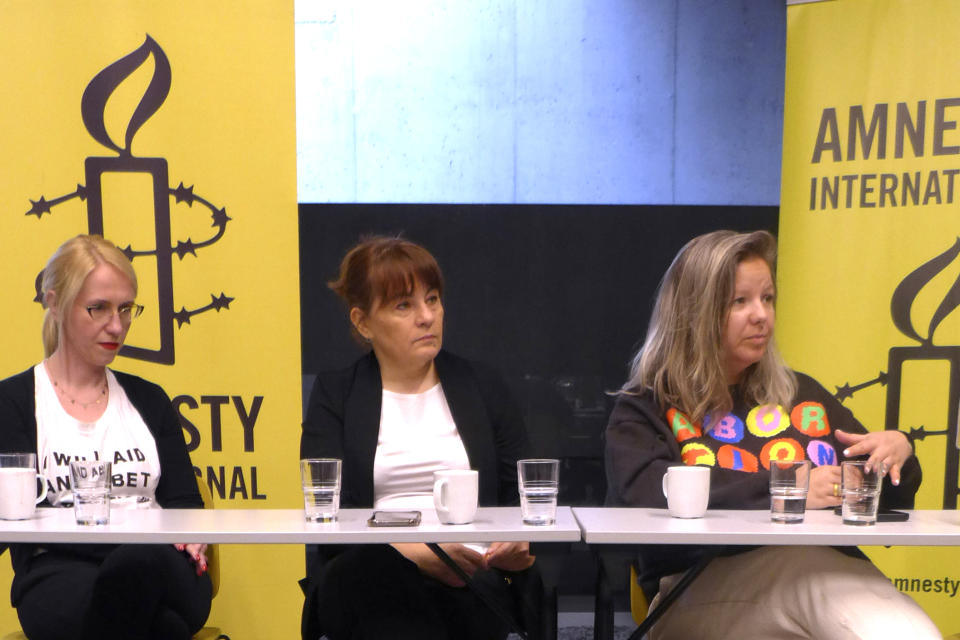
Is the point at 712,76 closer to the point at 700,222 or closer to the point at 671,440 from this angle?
the point at 700,222

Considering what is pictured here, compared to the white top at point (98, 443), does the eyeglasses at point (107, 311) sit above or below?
above

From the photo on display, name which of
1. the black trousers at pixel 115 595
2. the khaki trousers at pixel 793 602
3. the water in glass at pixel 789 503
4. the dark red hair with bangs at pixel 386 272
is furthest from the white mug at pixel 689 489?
the black trousers at pixel 115 595

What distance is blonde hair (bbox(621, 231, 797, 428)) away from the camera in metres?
2.13

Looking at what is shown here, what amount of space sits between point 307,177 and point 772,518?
140 inches

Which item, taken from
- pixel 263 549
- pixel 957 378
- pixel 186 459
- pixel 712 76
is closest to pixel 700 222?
pixel 712 76

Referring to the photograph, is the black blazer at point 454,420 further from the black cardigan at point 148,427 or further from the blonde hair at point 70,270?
the blonde hair at point 70,270

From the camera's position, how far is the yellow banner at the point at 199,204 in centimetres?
295

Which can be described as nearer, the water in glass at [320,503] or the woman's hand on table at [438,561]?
the water in glass at [320,503]

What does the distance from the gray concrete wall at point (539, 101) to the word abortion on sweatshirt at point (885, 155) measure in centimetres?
158

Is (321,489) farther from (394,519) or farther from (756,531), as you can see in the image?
(756,531)

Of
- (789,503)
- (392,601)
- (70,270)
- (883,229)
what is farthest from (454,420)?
(883,229)

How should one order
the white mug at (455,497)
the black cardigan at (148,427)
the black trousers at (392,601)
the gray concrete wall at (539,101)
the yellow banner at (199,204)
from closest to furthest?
the white mug at (455,497), the black trousers at (392,601), the black cardigan at (148,427), the yellow banner at (199,204), the gray concrete wall at (539,101)

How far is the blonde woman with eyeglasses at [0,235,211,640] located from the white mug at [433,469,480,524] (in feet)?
2.03

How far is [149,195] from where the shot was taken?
298 cm
